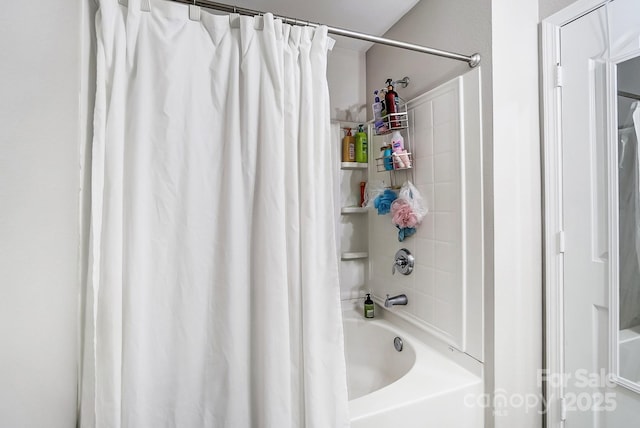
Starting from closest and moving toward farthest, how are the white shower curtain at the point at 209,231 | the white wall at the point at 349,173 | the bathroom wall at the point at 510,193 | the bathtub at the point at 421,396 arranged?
the white shower curtain at the point at 209,231 < the bathtub at the point at 421,396 < the bathroom wall at the point at 510,193 < the white wall at the point at 349,173

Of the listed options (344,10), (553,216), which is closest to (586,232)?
(553,216)

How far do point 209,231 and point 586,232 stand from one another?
1368 mm

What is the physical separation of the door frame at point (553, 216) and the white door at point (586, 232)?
16 mm

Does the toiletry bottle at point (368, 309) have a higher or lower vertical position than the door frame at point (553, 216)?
lower

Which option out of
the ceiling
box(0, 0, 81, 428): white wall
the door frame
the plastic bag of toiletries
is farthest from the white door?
box(0, 0, 81, 428): white wall

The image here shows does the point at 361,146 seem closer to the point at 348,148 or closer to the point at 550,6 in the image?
the point at 348,148

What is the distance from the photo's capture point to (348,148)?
2.06 meters

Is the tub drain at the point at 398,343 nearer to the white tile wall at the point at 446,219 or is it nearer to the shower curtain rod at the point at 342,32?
the white tile wall at the point at 446,219

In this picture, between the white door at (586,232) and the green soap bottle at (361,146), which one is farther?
the green soap bottle at (361,146)

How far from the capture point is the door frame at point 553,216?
4.02 feet

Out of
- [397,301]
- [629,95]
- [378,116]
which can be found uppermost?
[378,116]

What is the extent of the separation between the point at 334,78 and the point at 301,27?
3.61 feet

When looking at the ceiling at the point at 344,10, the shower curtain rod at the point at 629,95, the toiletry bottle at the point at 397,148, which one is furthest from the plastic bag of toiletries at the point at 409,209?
the ceiling at the point at 344,10

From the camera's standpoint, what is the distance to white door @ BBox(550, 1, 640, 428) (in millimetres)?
1092
